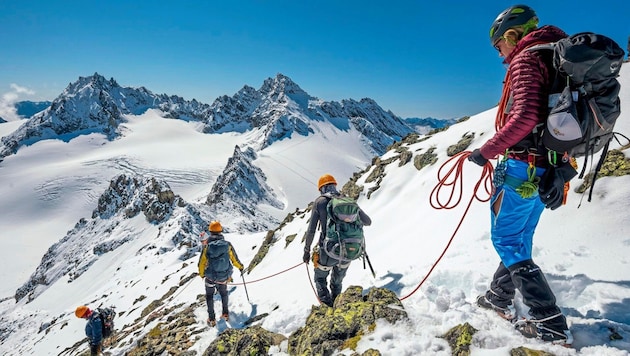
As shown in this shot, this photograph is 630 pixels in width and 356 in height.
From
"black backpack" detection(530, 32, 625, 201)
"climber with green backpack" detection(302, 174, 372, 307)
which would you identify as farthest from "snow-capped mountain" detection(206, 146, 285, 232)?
"black backpack" detection(530, 32, 625, 201)

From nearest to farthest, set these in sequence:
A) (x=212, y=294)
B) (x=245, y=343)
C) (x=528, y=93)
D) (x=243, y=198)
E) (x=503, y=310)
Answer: (x=528, y=93) < (x=503, y=310) < (x=245, y=343) < (x=212, y=294) < (x=243, y=198)

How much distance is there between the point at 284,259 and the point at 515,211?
10.9 metres

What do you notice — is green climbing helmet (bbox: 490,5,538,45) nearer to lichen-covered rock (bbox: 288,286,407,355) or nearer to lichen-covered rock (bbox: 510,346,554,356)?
lichen-covered rock (bbox: 510,346,554,356)

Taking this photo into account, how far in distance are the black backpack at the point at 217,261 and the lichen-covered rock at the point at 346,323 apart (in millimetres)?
4398

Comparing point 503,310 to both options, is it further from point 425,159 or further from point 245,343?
point 425,159

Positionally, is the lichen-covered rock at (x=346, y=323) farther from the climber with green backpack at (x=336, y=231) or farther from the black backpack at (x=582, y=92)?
the black backpack at (x=582, y=92)

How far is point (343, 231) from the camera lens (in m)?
6.17

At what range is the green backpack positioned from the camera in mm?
6027

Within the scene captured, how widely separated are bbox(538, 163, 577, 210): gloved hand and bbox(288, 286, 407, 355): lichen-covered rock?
8.65ft

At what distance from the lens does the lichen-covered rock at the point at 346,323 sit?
15.9ft

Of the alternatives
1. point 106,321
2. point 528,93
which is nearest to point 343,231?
point 528,93

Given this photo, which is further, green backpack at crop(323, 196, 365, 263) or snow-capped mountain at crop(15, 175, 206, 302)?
snow-capped mountain at crop(15, 175, 206, 302)

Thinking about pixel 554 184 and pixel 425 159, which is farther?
pixel 425 159

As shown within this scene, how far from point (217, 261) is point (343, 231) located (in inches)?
205
